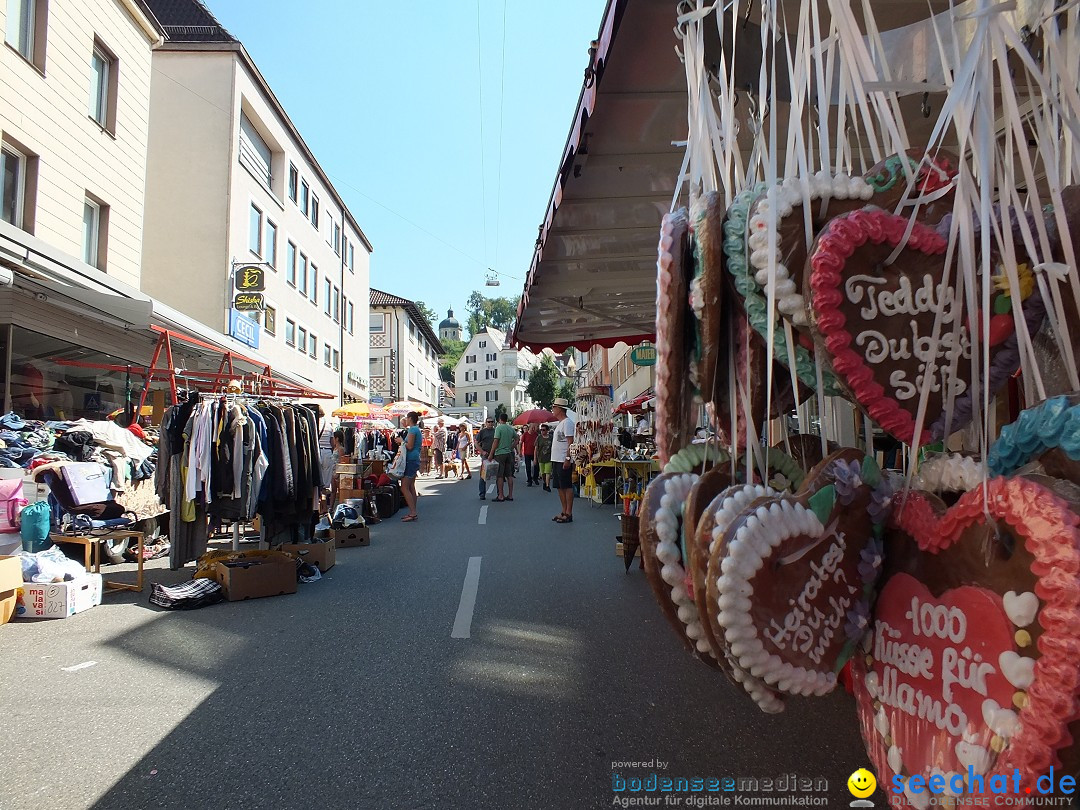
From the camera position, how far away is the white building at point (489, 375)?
89.9 meters

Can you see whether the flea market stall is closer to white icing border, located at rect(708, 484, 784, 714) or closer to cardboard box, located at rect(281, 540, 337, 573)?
white icing border, located at rect(708, 484, 784, 714)

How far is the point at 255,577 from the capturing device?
5.62 metres

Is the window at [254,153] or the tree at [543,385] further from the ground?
the window at [254,153]

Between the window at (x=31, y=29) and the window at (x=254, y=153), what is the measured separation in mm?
9353

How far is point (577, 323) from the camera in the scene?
23.7 feet

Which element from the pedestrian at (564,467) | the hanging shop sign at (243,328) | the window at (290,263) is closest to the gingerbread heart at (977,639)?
the pedestrian at (564,467)

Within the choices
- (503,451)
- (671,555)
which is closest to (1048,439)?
(671,555)

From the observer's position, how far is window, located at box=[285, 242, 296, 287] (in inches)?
966

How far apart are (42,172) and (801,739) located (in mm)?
13351

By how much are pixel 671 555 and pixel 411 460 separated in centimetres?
939

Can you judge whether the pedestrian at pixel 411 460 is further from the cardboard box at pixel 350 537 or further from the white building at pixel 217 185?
the white building at pixel 217 185

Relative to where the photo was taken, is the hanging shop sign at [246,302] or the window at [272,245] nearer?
the hanging shop sign at [246,302]

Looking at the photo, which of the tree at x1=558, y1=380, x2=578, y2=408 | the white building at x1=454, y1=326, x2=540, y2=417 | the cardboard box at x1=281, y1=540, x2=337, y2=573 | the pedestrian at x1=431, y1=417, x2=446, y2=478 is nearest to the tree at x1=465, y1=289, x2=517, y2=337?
the white building at x1=454, y1=326, x2=540, y2=417

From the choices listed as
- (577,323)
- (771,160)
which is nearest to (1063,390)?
(771,160)
